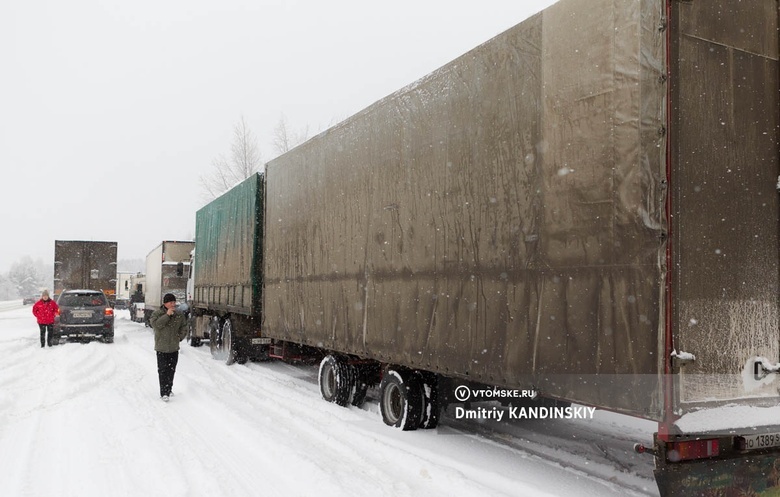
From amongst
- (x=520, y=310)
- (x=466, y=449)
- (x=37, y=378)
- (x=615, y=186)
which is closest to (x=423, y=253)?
(x=520, y=310)

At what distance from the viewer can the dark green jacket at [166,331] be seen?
9172 mm

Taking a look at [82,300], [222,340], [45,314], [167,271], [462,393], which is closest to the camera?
[462,393]

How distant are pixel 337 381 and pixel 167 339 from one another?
9.48 ft

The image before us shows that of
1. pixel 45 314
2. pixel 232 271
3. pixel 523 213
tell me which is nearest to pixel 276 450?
pixel 523 213

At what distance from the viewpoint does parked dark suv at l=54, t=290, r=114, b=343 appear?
17.6 metres

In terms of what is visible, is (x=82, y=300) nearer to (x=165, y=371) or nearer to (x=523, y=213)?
(x=165, y=371)

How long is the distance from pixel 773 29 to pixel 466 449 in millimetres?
4619

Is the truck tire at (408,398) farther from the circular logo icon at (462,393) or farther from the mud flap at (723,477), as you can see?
the mud flap at (723,477)

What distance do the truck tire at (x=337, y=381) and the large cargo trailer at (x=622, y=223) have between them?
2.47 m

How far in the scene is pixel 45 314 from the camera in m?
16.8

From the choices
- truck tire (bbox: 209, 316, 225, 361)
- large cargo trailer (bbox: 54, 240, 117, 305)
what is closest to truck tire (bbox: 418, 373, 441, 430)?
truck tire (bbox: 209, 316, 225, 361)

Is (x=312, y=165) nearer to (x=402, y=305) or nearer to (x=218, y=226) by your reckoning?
(x=402, y=305)

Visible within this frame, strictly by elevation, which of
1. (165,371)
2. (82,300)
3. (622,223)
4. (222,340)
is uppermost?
(622,223)

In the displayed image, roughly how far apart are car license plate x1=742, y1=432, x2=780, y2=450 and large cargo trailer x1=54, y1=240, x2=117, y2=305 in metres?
24.5
